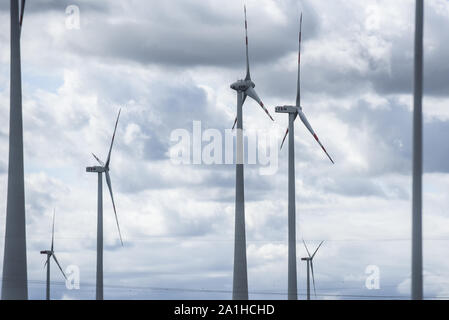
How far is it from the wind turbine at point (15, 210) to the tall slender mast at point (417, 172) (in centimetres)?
1900

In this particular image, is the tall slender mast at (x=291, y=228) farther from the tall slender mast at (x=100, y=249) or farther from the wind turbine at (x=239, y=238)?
the tall slender mast at (x=100, y=249)

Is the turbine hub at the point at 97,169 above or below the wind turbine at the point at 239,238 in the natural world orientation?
above

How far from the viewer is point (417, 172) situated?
35000mm

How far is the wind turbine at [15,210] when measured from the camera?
4194cm

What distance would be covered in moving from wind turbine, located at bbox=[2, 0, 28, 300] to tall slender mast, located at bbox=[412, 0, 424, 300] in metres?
19.0

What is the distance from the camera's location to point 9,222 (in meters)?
43.0

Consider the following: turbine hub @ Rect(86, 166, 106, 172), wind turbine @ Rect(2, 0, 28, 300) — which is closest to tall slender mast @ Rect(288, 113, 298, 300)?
turbine hub @ Rect(86, 166, 106, 172)

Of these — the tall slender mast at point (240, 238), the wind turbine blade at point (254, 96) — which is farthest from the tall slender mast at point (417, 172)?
the wind turbine blade at point (254, 96)

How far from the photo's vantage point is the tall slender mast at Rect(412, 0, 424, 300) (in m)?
33.9

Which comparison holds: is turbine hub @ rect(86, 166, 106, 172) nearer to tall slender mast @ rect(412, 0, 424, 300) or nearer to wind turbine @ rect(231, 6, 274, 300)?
wind turbine @ rect(231, 6, 274, 300)
